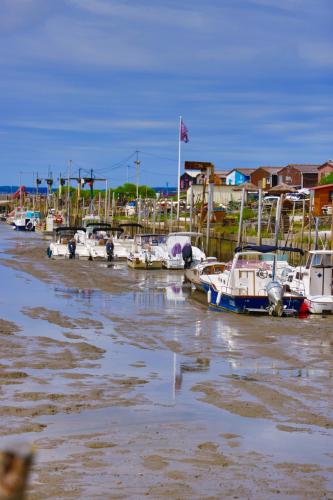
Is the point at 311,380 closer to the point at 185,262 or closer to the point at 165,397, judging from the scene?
the point at 165,397

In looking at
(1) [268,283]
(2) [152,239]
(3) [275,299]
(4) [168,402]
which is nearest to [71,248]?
(2) [152,239]

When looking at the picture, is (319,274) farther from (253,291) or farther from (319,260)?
(253,291)

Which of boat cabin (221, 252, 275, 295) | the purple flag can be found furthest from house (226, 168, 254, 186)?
boat cabin (221, 252, 275, 295)

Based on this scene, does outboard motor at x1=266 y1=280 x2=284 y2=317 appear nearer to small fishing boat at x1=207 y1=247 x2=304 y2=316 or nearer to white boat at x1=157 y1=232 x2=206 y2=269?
small fishing boat at x1=207 y1=247 x2=304 y2=316

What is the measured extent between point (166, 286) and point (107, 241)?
20263 millimetres

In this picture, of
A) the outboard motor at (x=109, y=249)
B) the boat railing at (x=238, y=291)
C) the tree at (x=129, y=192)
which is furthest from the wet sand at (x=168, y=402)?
the tree at (x=129, y=192)

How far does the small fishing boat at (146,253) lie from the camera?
5078 centimetres

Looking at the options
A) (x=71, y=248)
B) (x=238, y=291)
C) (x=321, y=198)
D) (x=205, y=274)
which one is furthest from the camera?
(x=321, y=198)

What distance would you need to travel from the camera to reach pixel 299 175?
116 m

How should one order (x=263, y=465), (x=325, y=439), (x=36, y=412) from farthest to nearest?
(x=36, y=412) < (x=325, y=439) < (x=263, y=465)

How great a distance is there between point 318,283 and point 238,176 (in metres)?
110

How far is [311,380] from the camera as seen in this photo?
16.4 meters

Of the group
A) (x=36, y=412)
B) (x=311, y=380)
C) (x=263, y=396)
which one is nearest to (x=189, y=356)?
Answer: (x=311, y=380)

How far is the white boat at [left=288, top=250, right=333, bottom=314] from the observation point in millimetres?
28672
